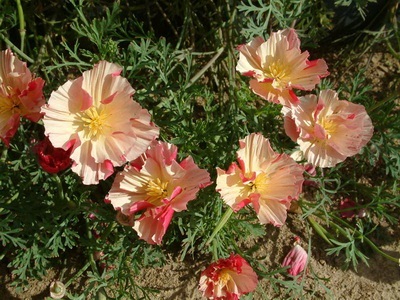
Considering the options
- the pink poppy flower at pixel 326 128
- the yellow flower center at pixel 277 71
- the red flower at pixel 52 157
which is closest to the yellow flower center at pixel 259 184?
the pink poppy flower at pixel 326 128

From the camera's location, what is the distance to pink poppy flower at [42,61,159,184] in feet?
3.10

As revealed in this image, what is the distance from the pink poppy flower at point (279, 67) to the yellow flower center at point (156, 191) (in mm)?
295

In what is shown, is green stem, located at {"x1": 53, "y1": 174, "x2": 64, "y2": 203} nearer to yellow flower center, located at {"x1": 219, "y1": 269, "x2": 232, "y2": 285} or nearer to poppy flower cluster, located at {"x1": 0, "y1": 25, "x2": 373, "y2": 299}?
poppy flower cluster, located at {"x1": 0, "y1": 25, "x2": 373, "y2": 299}

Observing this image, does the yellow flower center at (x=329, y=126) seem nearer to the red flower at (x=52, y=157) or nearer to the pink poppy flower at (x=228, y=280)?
the pink poppy flower at (x=228, y=280)

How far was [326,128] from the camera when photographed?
3.66ft

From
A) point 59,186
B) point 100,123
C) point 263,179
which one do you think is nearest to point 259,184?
point 263,179

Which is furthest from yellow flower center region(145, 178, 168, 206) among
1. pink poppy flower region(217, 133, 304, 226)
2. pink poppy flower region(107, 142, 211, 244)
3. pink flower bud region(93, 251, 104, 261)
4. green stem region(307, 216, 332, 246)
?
green stem region(307, 216, 332, 246)

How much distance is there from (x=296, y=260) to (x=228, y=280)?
43 centimetres

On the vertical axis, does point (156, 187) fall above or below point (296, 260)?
above

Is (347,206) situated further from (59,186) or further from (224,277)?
(59,186)

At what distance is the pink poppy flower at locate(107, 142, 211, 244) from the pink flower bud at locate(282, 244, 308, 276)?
68 centimetres

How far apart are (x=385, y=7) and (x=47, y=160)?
1370mm

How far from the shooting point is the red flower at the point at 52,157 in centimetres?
100

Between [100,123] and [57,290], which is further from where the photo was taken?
[57,290]
